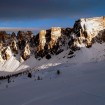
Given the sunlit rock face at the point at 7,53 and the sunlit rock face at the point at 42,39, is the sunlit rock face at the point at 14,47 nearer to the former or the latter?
the sunlit rock face at the point at 7,53

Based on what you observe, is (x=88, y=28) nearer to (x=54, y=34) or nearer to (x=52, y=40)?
(x=54, y=34)

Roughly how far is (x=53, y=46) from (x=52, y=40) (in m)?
3.41

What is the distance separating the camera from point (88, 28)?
419ft

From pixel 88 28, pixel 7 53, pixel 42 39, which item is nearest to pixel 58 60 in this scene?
pixel 88 28

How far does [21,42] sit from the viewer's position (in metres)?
149

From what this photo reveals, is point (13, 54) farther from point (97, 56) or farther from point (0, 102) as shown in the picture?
point (0, 102)

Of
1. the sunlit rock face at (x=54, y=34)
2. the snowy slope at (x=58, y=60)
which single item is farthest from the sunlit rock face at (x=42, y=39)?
the snowy slope at (x=58, y=60)

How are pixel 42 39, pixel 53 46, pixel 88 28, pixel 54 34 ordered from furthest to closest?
pixel 42 39, pixel 54 34, pixel 53 46, pixel 88 28

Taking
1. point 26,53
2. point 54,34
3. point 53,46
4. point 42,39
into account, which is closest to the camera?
point 53,46

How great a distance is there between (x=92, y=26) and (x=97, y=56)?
20044mm

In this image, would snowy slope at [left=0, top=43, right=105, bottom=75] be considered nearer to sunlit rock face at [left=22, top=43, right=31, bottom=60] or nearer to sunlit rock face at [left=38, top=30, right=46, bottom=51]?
sunlit rock face at [left=22, top=43, right=31, bottom=60]

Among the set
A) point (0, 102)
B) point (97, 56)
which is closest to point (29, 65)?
point (97, 56)

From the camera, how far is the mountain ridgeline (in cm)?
12712

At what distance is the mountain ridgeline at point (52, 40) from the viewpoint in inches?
5005
